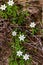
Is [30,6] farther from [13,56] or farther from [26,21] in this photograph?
[13,56]

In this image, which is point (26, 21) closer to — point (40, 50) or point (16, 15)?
point (16, 15)

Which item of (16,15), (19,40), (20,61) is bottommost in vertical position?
(20,61)

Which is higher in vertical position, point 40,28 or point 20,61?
point 40,28

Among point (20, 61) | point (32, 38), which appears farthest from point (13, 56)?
point (32, 38)

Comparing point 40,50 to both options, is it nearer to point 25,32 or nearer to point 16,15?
point 25,32

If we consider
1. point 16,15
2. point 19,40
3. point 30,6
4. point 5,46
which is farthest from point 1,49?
point 30,6

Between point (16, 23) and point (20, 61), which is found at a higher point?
point (16, 23)

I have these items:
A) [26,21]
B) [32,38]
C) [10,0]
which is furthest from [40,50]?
[10,0]
